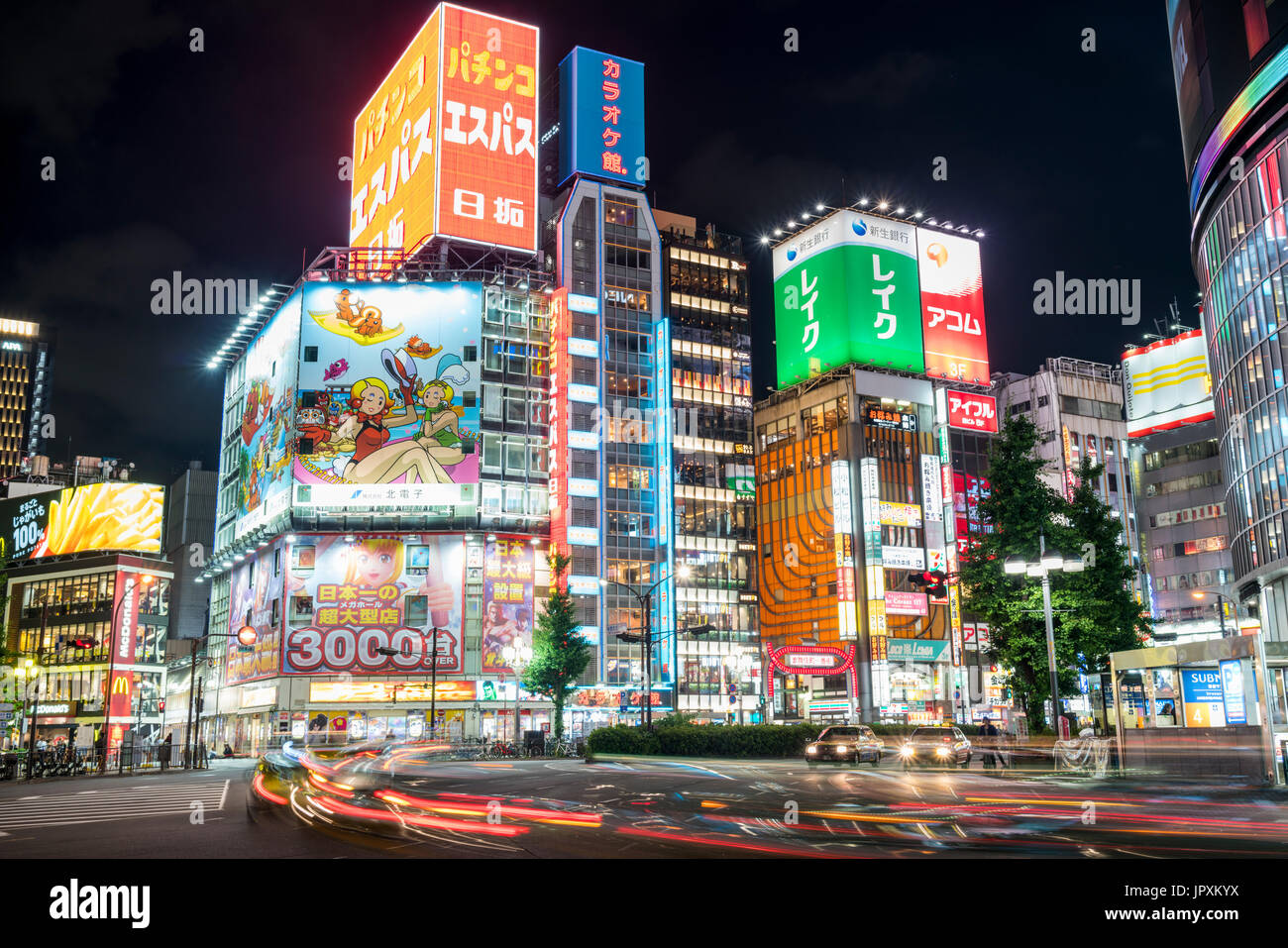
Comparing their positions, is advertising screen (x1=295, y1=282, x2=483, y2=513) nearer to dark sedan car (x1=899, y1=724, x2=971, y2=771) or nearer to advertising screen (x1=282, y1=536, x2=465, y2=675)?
advertising screen (x1=282, y1=536, x2=465, y2=675)

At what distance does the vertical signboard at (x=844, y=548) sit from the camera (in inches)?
4008

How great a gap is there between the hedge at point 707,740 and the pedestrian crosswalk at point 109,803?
16479 mm

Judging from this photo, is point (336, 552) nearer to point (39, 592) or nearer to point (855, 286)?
point (39, 592)

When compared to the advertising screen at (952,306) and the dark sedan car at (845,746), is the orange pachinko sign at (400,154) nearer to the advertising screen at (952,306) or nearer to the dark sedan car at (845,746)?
the advertising screen at (952,306)

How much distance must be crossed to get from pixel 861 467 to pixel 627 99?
43.4 metres

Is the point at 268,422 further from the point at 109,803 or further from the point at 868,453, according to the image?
the point at 109,803

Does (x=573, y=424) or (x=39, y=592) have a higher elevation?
(x=573, y=424)

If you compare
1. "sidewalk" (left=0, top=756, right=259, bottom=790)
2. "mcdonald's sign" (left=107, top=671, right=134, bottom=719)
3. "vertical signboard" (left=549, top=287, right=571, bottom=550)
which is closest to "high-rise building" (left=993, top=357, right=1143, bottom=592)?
"vertical signboard" (left=549, top=287, right=571, bottom=550)

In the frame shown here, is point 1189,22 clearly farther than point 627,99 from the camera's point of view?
No

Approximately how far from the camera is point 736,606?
99.9 meters

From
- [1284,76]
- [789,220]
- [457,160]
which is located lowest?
[1284,76]

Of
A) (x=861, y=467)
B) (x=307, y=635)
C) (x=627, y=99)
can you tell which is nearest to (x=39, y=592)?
(x=307, y=635)

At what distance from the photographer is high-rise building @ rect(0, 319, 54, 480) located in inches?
7421

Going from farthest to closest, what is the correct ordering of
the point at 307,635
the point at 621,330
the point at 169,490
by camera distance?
the point at 169,490
the point at 621,330
the point at 307,635
